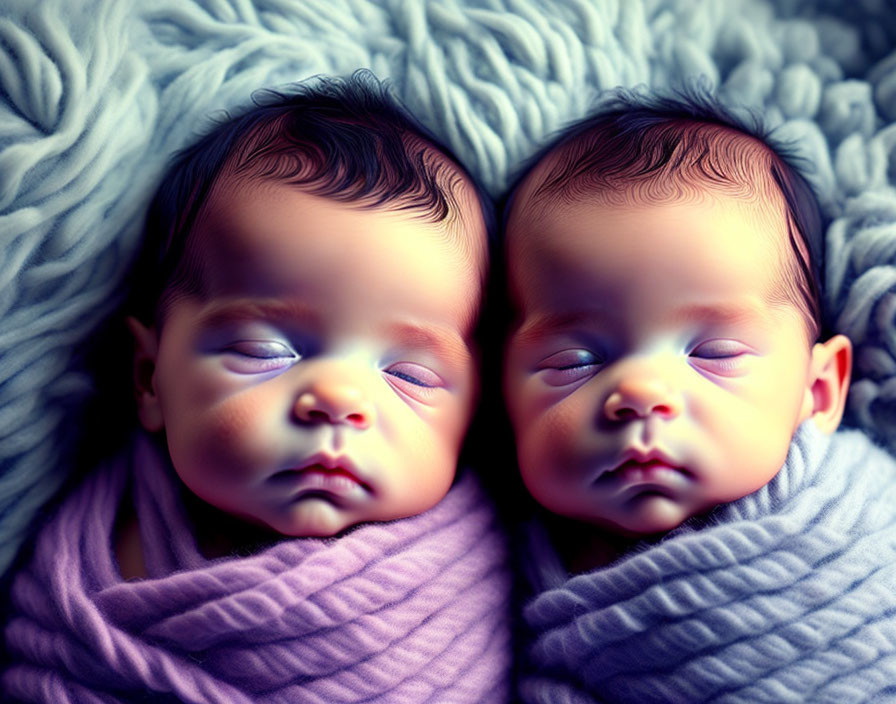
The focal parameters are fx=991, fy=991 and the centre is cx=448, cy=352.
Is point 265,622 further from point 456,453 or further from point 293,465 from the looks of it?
point 456,453

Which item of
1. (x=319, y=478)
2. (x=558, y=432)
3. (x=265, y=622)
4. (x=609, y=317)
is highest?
(x=609, y=317)

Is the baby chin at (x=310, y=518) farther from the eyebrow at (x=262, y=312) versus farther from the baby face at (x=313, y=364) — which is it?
the eyebrow at (x=262, y=312)

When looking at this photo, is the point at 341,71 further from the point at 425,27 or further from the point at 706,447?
the point at 706,447

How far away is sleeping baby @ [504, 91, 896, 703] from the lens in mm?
831

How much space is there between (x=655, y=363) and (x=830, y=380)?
0.24 meters

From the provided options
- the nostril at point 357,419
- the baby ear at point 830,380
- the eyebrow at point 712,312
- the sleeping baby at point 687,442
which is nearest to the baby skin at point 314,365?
the nostril at point 357,419

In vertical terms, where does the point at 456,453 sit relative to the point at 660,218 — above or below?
below

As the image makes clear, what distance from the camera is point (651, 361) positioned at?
2.97ft

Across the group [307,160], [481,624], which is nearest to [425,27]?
[307,160]

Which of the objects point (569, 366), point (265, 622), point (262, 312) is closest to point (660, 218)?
point (569, 366)

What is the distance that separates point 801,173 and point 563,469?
45cm

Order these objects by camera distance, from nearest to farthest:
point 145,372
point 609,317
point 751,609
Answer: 1. point 751,609
2. point 609,317
3. point 145,372

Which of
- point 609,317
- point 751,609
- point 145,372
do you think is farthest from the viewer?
point 145,372

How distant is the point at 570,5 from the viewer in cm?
114
